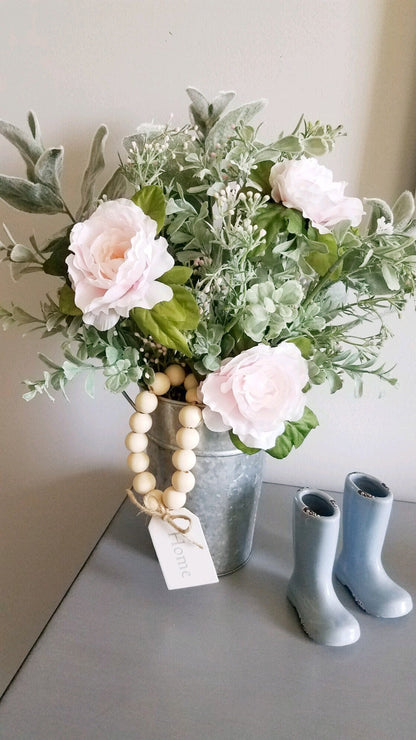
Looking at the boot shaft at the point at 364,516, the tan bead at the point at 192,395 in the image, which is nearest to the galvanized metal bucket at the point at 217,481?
the tan bead at the point at 192,395

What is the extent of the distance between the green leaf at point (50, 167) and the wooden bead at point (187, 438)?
29 cm

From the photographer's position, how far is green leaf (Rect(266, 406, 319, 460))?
59 cm

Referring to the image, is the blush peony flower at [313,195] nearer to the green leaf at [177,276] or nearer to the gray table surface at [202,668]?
the green leaf at [177,276]

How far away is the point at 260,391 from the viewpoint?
53 centimetres

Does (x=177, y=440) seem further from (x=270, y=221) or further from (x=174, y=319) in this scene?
(x=270, y=221)

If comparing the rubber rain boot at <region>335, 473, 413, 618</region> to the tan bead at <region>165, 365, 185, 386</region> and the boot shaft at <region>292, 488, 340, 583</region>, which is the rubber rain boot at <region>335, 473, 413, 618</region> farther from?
the tan bead at <region>165, 365, 185, 386</region>

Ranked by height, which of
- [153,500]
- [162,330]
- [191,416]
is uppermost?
[162,330]

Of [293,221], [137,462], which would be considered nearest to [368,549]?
[137,462]

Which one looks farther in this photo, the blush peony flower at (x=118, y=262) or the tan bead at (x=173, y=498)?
the tan bead at (x=173, y=498)

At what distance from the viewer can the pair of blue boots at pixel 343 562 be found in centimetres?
61

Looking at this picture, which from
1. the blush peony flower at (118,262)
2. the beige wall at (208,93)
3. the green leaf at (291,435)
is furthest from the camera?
the beige wall at (208,93)

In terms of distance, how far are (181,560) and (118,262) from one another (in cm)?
36

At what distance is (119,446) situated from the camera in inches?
37.9

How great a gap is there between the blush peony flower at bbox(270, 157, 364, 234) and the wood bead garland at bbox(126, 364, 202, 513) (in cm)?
21
